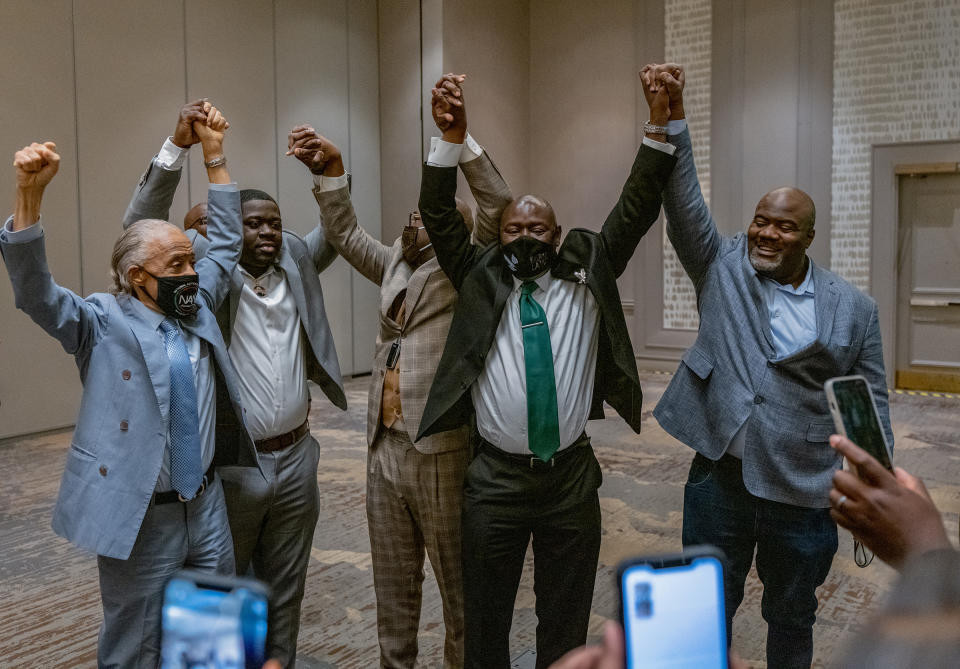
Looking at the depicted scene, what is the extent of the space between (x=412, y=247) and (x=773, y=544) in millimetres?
1483

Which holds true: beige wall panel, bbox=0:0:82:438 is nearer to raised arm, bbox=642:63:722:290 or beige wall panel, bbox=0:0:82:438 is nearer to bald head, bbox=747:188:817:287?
raised arm, bbox=642:63:722:290

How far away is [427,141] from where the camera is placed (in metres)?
9.66

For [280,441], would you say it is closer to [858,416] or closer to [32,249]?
[32,249]

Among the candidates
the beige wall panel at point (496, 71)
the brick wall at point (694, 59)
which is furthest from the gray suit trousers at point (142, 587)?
the brick wall at point (694, 59)

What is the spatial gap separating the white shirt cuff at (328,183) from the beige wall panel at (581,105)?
8.03 meters

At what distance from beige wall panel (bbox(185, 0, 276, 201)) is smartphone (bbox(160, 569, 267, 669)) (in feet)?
25.5

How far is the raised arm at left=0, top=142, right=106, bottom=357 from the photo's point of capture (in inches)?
75.9

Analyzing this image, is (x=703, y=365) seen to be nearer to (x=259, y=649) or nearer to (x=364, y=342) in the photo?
(x=259, y=649)

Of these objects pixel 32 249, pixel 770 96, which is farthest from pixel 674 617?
pixel 770 96

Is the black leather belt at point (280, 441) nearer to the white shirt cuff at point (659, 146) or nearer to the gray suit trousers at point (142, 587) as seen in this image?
the gray suit trousers at point (142, 587)

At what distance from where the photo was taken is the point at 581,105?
424 inches

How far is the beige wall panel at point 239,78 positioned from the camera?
8.02 m

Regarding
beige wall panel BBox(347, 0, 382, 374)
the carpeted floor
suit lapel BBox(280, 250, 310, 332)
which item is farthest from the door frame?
suit lapel BBox(280, 250, 310, 332)

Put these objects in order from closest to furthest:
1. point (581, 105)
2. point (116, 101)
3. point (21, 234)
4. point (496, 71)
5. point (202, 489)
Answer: point (21, 234)
point (202, 489)
point (116, 101)
point (496, 71)
point (581, 105)
